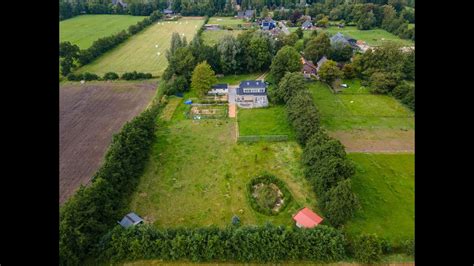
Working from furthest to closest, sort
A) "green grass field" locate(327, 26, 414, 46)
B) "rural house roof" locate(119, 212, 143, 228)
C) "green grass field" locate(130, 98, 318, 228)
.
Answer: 1. "green grass field" locate(327, 26, 414, 46)
2. "green grass field" locate(130, 98, 318, 228)
3. "rural house roof" locate(119, 212, 143, 228)

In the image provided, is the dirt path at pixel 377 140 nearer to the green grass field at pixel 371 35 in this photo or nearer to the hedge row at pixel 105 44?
the green grass field at pixel 371 35

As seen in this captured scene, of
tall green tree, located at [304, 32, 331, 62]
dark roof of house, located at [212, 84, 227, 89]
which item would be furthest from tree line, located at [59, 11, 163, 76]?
tall green tree, located at [304, 32, 331, 62]

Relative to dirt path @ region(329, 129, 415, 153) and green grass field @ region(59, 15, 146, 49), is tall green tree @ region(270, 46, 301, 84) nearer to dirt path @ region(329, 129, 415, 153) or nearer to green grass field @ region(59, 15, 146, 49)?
dirt path @ region(329, 129, 415, 153)

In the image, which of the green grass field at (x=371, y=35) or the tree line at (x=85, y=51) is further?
the green grass field at (x=371, y=35)

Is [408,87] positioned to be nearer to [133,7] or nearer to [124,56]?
[124,56]

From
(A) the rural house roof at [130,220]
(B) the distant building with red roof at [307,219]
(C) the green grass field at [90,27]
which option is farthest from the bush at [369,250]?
(C) the green grass field at [90,27]

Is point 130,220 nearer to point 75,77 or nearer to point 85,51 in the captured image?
point 75,77
